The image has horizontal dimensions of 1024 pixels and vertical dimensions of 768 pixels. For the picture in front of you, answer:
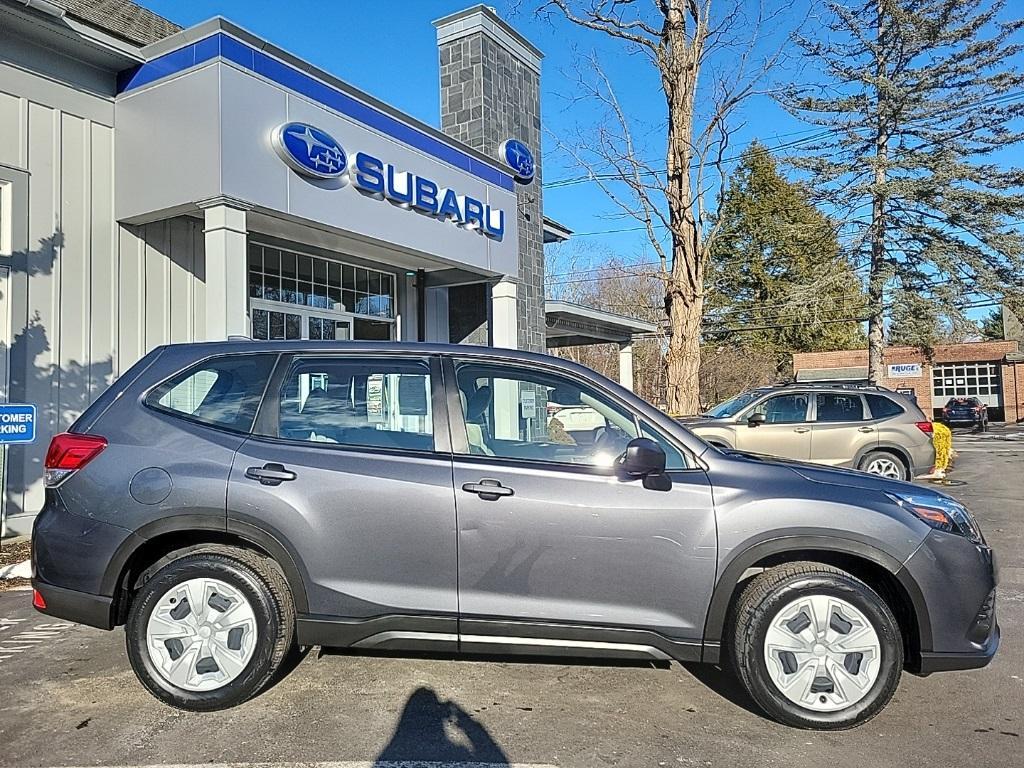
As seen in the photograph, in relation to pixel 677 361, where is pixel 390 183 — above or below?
above

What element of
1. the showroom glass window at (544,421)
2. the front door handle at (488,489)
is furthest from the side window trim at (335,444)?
the front door handle at (488,489)

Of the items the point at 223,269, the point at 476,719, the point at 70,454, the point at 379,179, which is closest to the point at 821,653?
the point at 476,719

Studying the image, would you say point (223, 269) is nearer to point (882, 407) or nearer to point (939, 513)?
point (939, 513)

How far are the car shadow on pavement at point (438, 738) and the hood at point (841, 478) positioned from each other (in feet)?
5.78

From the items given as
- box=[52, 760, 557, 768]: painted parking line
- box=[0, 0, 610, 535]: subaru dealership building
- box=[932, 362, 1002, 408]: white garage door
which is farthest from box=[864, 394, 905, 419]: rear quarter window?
box=[932, 362, 1002, 408]: white garage door

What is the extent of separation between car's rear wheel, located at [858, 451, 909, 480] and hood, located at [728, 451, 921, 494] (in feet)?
24.9

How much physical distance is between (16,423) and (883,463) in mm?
10425

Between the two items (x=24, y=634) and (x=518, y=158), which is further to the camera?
(x=518, y=158)

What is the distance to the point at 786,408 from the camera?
36.7 ft

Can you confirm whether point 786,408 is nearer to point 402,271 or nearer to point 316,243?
point 402,271

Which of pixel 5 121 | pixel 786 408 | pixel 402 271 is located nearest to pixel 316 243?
pixel 402 271

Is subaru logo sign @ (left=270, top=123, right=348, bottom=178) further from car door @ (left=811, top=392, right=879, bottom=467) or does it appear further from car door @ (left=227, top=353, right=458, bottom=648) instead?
car door @ (left=811, top=392, right=879, bottom=467)

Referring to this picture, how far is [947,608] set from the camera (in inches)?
129

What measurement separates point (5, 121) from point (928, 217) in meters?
25.3
